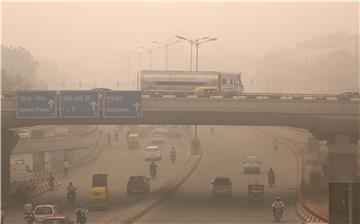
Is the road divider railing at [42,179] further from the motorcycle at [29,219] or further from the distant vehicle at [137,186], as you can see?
the motorcycle at [29,219]

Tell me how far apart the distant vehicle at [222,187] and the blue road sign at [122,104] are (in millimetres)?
7992

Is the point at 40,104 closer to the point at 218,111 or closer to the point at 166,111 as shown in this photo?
the point at 166,111

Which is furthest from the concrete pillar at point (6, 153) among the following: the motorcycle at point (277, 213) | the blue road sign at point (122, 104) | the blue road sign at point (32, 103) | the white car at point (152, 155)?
the white car at point (152, 155)

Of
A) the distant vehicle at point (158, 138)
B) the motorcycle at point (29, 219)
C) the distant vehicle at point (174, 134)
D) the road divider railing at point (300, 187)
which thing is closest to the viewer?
the road divider railing at point (300, 187)

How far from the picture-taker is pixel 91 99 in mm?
50219

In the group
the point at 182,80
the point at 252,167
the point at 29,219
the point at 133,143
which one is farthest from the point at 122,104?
the point at 133,143

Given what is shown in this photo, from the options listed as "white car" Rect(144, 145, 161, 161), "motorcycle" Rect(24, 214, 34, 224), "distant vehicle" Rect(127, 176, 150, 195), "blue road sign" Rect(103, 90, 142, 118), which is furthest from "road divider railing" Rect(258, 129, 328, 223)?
"white car" Rect(144, 145, 161, 161)

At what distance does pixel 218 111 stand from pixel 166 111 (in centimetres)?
365

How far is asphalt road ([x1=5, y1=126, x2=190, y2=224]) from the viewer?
45344 millimetres

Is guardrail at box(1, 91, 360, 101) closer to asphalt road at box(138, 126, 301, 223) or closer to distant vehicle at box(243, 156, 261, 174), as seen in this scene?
asphalt road at box(138, 126, 301, 223)

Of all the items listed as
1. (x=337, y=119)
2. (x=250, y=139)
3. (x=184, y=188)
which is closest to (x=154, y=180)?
(x=184, y=188)

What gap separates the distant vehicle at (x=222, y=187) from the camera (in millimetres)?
53000

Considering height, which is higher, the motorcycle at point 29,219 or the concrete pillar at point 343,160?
the concrete pillar at point 343,160

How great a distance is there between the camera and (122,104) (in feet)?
166
